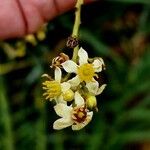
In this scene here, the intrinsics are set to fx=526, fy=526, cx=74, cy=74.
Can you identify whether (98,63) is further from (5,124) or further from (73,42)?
(5,124)

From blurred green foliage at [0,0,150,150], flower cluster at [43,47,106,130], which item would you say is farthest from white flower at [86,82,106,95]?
blurred green foliage at [0,0,150,150]

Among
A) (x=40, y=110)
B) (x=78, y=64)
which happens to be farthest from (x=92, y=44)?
(x=78, y=64)

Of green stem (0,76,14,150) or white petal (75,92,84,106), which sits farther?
green stem (0,76,14,150)

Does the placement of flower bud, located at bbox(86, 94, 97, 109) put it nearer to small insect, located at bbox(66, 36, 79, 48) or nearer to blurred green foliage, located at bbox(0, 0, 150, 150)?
small insect, located at bbox(66, 36, 79, 48)

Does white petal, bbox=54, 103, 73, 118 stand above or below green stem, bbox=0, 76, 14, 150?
below

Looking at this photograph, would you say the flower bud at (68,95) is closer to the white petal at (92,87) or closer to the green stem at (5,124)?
the white petal at (92,87)

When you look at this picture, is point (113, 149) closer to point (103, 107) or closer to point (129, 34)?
point (103, 107)
